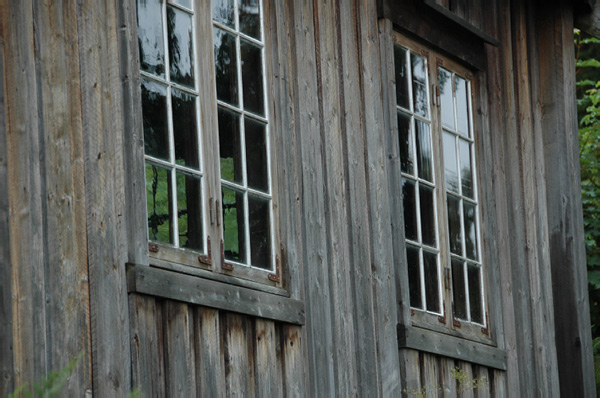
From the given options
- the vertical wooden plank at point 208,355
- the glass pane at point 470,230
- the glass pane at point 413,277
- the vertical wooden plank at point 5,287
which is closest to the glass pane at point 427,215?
the glass pane at point 413,277

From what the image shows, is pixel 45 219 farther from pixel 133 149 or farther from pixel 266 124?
pixel 266 124

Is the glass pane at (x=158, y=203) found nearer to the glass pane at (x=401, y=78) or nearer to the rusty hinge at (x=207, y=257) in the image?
the rusty hinge at (x=207, y=257)

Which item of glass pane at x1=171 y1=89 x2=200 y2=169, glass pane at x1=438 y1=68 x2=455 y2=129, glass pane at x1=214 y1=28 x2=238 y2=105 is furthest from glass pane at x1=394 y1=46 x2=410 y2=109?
glass pane at x1=171 y1=89 x2=200 y2=169

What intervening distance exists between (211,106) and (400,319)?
6.38 feet

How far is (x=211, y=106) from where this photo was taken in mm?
6180

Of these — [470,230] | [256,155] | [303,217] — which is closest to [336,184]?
[303,217]

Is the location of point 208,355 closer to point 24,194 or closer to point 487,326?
point 24,194

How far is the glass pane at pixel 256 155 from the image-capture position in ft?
21.0

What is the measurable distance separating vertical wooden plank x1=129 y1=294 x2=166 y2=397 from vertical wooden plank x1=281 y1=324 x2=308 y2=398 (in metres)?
0.96

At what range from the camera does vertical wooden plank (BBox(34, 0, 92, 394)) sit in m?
5.04

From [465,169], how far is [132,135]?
3413 millimetres

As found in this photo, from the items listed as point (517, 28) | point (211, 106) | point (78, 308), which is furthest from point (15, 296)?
point (517, 28)

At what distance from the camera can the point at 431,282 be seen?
7805 millimetres

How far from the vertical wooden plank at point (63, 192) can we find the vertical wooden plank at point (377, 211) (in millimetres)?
2263
